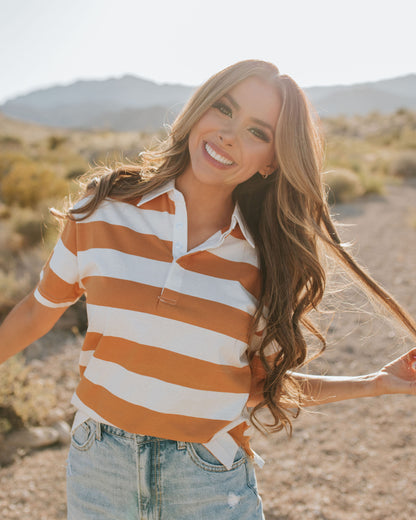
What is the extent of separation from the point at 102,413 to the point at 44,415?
261 cm

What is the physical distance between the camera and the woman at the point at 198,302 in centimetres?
144

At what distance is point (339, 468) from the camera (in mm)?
3418

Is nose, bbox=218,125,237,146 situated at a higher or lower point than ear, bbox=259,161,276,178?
higher

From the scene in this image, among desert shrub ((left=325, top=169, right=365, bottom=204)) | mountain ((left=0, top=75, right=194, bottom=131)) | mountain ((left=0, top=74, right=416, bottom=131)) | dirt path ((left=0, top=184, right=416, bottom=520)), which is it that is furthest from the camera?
mountain ((left=0, top=75, right=194, bottom=131))

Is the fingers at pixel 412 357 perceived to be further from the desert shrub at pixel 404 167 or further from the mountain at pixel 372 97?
the mountain at pixel 372 97

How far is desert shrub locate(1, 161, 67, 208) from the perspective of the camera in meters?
11.4

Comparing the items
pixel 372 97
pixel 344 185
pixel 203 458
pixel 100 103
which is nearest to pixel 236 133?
pixel 203 458

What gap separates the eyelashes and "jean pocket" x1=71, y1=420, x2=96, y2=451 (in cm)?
116

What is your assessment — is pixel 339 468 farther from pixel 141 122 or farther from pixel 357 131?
pixel 141 122

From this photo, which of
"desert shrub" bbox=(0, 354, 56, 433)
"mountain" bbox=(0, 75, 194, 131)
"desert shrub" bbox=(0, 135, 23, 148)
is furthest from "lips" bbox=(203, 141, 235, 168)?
"mountain" bbox=(0, 75, 194, 131)

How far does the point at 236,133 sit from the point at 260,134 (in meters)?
0.11

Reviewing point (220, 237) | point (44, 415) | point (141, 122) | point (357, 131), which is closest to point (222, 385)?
point (220, 237)

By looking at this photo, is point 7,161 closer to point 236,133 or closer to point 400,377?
point 236,133

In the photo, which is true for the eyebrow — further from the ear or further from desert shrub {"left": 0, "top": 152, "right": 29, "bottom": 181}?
desert shrub {"left": 0, "top": 152, "right": 29, "bottom": 181}
